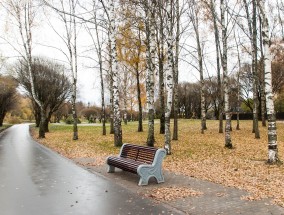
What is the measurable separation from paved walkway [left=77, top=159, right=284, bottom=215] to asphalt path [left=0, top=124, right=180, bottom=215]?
1.08 ft

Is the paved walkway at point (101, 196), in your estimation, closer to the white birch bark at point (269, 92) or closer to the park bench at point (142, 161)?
the park bench at point (142, 161)

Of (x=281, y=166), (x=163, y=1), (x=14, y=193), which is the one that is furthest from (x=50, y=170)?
(x=163, y=1)

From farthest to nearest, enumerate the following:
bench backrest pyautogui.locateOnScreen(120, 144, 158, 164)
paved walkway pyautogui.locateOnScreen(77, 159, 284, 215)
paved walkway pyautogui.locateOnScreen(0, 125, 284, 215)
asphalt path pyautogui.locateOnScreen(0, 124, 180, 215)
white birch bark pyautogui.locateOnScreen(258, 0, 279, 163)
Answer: white birch bark pyautogui.locateOnScreen(258, 0, 279, 163) → bench backrest pyautogui.locateOnScreen(120, 144, 158, 164) → asphalt path pyautogui.locateOnScreen(0, 124, 180, 215) → paved walkway pyautogui.locateOnScreen(0, 125, 284, 215) → paved walkway pyautogui.locateOnScreen(77, 159, 284, 215)

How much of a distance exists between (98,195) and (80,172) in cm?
338

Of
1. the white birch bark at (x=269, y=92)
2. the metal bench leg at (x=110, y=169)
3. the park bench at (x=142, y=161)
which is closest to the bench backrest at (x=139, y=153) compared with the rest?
the park bench at (x=142, y=161)

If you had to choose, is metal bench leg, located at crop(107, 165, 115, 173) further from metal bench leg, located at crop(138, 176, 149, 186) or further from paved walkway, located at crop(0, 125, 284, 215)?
metal bench leg, located at crop(138, 176, 149, 186)

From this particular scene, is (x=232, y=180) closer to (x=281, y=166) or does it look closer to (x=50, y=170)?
(x=281, y=166)

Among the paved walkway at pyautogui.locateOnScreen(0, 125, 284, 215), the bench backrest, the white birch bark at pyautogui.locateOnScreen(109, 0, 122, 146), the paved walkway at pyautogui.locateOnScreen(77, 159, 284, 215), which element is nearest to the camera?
the paved walkway at pyautogui.locateOnScreen(77, 159, 284, 215)

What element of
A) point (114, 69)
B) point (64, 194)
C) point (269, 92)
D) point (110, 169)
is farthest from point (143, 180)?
point (114, 69)

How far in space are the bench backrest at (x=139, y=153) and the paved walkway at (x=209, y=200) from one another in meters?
0.65

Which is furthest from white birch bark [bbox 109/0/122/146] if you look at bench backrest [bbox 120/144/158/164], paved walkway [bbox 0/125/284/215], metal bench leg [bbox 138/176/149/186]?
metal bench leg [bbox 138/176/149/186]

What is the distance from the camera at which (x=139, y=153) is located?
1021 centimetres

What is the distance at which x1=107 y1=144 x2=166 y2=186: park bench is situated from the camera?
898 cm

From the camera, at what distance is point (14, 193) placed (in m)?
8.29
